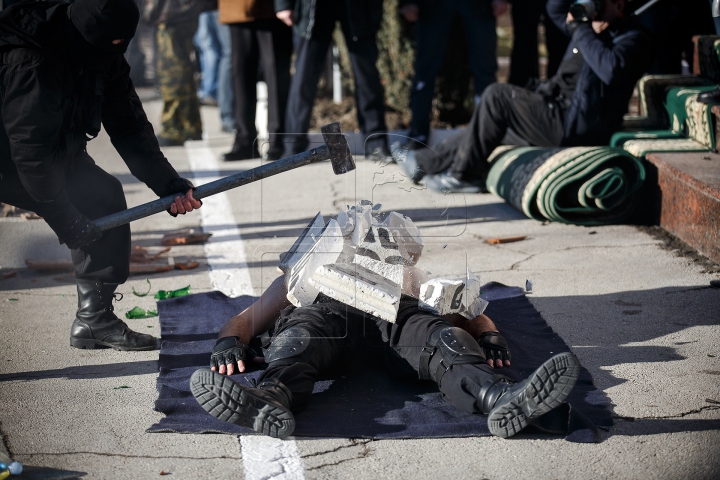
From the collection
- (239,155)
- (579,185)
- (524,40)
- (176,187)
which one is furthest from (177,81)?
(176,187)

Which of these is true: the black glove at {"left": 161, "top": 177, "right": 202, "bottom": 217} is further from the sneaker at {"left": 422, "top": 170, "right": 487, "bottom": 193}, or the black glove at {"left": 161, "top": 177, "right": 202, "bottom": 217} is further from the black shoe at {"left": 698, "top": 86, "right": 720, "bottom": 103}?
the black shoe at {"left": 698, "top": 86, "right": 720, "bottom": 103}

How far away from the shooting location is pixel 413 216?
5.07m

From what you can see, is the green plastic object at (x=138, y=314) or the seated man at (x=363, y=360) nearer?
the seated man at (x=363, y=360)

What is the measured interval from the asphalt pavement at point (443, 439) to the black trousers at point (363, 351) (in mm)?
203

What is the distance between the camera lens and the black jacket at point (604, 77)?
572 cm

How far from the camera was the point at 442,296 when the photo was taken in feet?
10.9

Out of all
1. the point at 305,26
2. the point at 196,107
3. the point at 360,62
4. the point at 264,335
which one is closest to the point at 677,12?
the point at 360,62

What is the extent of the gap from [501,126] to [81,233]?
3.81 m

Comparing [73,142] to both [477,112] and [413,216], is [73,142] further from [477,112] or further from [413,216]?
[477,112]

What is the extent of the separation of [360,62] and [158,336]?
430 cm

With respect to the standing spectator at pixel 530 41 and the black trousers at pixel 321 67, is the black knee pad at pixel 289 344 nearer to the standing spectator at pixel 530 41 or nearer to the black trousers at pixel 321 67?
the black trousers at pixel 321 67

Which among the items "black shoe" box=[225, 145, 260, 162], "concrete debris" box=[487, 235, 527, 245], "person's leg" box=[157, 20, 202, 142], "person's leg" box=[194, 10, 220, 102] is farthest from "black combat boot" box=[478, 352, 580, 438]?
"person's leg" box=[194, 10, 220, 102]

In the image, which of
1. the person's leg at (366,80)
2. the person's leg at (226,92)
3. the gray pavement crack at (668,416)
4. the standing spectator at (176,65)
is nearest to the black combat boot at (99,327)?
the gray pavement crack at (668,416)

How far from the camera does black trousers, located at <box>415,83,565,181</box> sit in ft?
20.5
